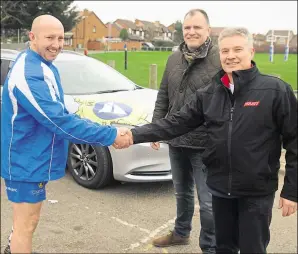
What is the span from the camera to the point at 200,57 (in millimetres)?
3031

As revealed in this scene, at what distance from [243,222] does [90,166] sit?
107 inches

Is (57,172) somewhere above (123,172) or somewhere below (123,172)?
above

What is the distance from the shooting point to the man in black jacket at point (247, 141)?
222 centimetres

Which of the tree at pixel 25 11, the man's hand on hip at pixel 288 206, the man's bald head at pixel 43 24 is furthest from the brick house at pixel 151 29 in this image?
the man's hand on hip at pixel 288 206

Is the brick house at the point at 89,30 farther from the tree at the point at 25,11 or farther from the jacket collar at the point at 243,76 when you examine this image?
the jacket collar at the point at 243,76

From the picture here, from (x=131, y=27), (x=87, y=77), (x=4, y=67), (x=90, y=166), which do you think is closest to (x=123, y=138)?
(x=90, y=166)

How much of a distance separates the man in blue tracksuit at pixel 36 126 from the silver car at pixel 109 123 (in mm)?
1667

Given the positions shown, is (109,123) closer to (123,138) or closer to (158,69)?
(123,138)

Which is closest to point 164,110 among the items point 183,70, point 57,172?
point 183,70

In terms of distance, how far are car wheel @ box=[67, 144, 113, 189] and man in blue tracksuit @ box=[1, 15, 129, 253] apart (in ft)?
6.16

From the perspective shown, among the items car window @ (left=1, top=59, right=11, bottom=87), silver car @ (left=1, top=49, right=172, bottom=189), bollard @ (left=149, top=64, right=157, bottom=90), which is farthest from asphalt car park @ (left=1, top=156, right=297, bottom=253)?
bollard @ (left=149, top=64, right=157, bottom=90)

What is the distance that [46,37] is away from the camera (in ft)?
8.39

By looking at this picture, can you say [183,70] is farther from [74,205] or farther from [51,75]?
[74,205]

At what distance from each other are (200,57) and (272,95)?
937 millimetres
